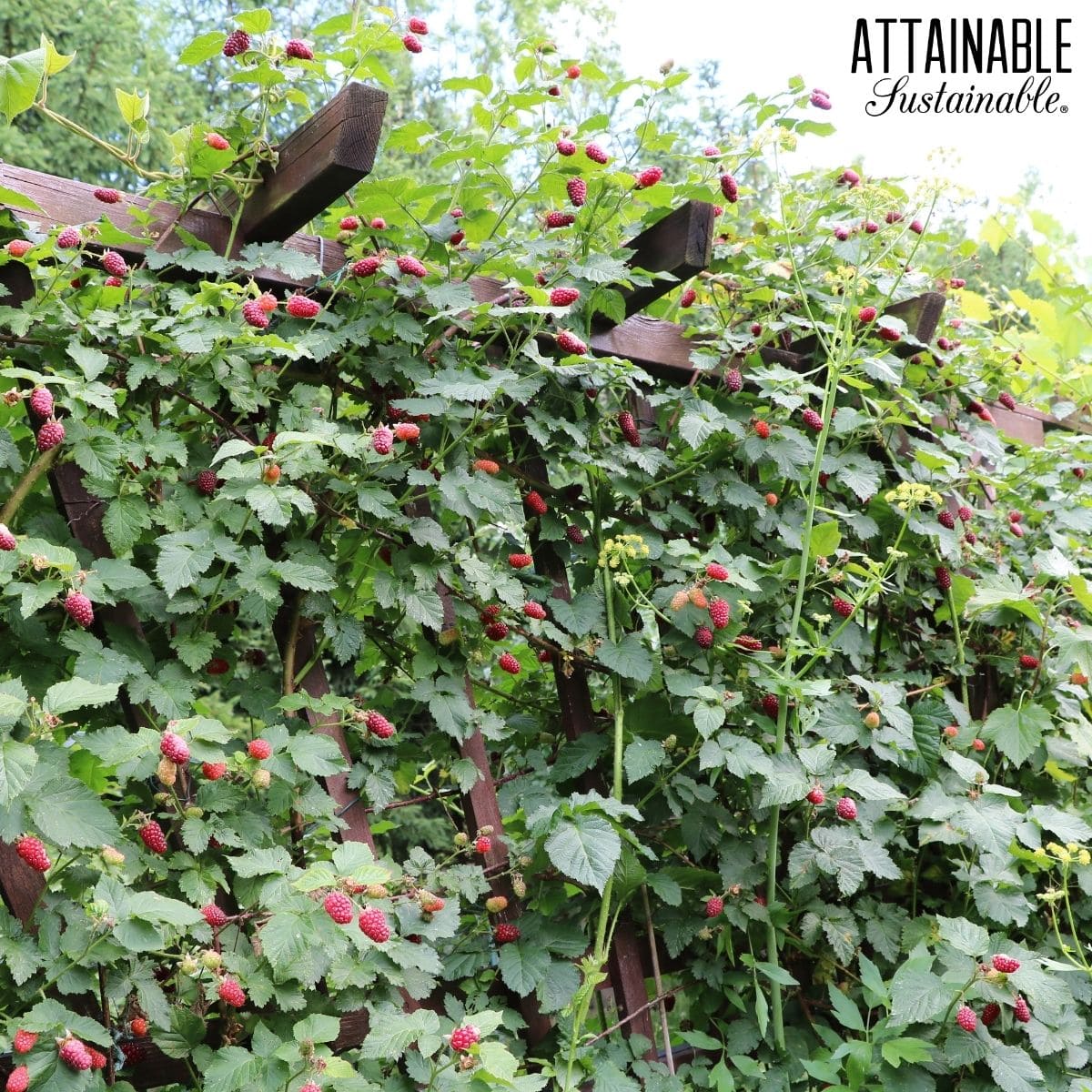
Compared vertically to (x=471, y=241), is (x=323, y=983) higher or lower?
lower

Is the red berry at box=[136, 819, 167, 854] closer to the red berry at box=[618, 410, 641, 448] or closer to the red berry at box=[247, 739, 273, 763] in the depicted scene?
the red berry at box=[247, 739, 273, 763]

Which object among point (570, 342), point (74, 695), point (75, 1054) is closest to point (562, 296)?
point (570, 342)

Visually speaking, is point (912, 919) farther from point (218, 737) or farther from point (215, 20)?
point (215, 20)

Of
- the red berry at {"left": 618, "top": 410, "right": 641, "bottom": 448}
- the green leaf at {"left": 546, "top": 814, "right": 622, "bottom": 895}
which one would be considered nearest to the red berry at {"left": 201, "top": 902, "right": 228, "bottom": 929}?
the green leaf at {"left": 546, "top": 814, "right": 622, "bottom": 895}

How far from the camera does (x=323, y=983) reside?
167cm

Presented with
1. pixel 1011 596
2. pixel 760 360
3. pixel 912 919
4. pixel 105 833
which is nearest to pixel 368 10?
pixel 760 360

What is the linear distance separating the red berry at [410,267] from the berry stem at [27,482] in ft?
2.00

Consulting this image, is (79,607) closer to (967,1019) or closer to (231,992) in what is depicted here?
(231,992)

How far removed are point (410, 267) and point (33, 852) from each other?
1.04 m

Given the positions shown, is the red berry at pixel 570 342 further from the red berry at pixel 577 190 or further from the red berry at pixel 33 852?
the red berry at pixel 33 852

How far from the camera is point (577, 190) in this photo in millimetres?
2008

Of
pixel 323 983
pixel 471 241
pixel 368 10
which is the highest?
pixel 368 10

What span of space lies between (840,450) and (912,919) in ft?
3.25

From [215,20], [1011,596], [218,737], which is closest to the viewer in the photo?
[218,737]
